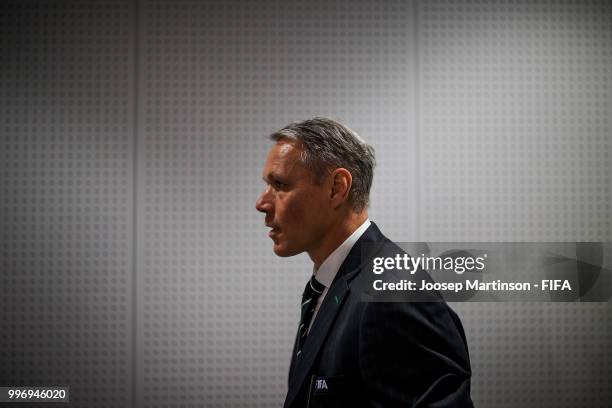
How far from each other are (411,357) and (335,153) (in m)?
0.50

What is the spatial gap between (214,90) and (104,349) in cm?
145

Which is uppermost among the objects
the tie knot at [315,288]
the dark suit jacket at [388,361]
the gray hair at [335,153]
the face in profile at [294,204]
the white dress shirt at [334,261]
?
the gray hair at [335,153]

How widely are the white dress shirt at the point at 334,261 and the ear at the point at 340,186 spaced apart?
0.08 m

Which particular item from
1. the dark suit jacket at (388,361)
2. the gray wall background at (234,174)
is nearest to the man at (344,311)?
the dark suit jacket at (388,361)

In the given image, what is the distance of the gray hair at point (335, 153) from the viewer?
117 centimetres

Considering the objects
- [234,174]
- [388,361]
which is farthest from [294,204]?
[234,174]

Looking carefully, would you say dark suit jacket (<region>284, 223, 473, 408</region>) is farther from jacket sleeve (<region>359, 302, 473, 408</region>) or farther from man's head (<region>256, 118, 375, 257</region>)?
man's head (<region>256, 118, 375, 257</region>)

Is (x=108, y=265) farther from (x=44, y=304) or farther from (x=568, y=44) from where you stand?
(x=568, y=44)

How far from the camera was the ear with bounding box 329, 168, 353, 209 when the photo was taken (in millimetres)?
1151

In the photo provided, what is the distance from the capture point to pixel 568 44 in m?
2.65

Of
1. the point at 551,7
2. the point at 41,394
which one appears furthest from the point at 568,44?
the point at 41,394

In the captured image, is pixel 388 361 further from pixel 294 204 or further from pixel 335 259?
pixel 294 204

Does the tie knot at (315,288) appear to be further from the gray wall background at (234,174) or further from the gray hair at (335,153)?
the gray wall background at (234,174)

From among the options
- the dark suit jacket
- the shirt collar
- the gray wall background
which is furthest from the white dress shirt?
the gray wall background
